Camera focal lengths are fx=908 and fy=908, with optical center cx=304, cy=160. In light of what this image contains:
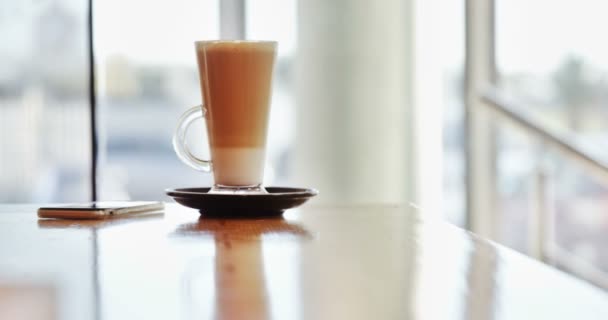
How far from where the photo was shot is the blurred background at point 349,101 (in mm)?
3010

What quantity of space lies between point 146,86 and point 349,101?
741mm

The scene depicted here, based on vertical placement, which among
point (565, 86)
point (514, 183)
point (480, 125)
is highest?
point (565, 86)

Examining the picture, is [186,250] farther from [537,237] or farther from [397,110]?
[397,110]

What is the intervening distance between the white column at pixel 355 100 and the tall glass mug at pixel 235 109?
7.18 feet

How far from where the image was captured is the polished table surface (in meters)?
0.46

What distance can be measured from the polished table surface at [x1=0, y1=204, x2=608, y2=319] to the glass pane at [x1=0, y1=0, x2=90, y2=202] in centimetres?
231

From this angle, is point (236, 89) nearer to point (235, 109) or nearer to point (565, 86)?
point (235, 109)

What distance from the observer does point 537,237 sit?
2936 mm

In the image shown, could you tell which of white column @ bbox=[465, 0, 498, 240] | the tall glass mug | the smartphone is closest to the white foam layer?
the tall glass mug

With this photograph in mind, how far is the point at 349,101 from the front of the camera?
329 cm

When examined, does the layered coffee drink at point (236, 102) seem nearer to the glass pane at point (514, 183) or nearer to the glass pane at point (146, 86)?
the glass pane at point (514, 183)

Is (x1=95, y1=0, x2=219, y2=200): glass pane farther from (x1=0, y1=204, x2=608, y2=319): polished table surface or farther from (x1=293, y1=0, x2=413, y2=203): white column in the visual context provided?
(x1=0, y1=204, x2=608, y2=319): polished table surface

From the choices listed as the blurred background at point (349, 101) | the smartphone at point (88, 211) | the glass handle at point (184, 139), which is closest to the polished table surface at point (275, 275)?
the smartphone at point (88, 211)

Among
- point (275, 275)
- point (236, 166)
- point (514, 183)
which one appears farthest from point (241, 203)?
point (514, 183)
